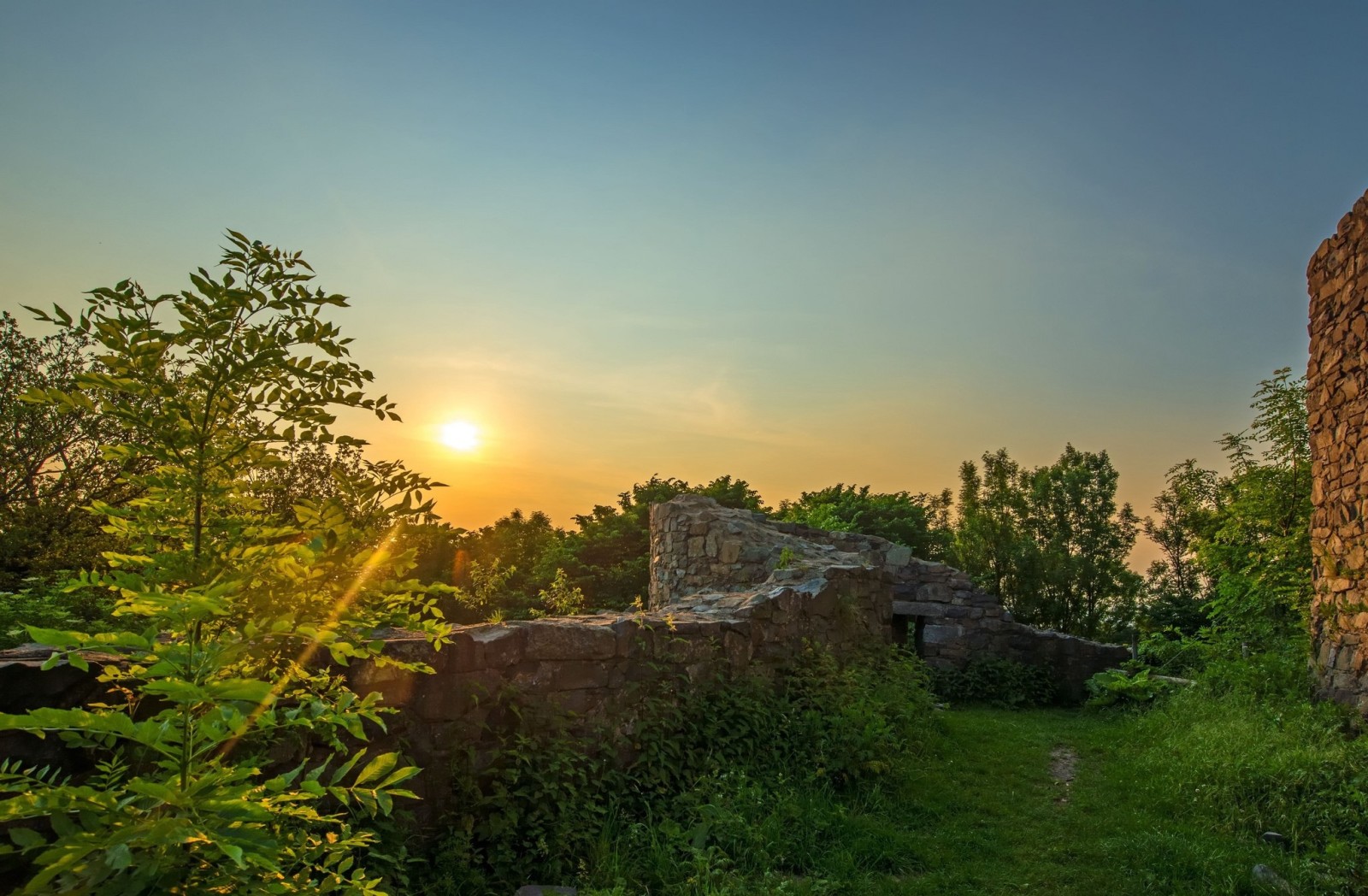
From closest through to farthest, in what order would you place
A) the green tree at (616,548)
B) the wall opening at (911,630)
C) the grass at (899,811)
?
1. the grass at (899,811)
2. the wall opening at (911,630)
3. the green tree at (616,548)

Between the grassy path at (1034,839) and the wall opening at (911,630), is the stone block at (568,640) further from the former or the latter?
the wall opening at (911,630)

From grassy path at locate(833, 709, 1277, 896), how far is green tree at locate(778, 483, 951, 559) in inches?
471

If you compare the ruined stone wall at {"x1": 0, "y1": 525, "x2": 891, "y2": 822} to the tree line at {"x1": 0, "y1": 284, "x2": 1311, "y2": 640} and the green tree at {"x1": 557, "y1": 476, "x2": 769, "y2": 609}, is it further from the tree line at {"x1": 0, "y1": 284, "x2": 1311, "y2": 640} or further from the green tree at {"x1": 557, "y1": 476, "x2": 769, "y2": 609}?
the green tree at {"x1": 557, "y1": 476, "x2": 769, "y2": 609}

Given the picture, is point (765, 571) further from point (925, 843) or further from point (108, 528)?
point (108, 528)

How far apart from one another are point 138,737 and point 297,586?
69 centimetres

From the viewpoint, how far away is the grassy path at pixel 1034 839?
4.64 metres

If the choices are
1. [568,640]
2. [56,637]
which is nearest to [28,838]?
[56,637]

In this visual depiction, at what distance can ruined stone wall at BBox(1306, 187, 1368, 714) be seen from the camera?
7109 millimetres

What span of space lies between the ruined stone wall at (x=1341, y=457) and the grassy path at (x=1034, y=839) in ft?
7.02

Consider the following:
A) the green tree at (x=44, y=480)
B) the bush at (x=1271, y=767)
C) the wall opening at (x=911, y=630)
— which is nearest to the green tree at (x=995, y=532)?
the wall opening at (x=911, y=630)

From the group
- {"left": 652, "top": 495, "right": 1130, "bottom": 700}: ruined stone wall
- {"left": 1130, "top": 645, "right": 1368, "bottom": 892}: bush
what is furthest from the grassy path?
{"left": 652, "top": 495, "right": 1130, "bottom": 700}: ruined stone wall

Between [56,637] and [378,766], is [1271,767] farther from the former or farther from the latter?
[56,637]

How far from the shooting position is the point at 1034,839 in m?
5.55

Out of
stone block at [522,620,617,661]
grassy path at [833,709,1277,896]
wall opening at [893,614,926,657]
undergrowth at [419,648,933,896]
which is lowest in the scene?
grassy path at [833,709,1277,896]
